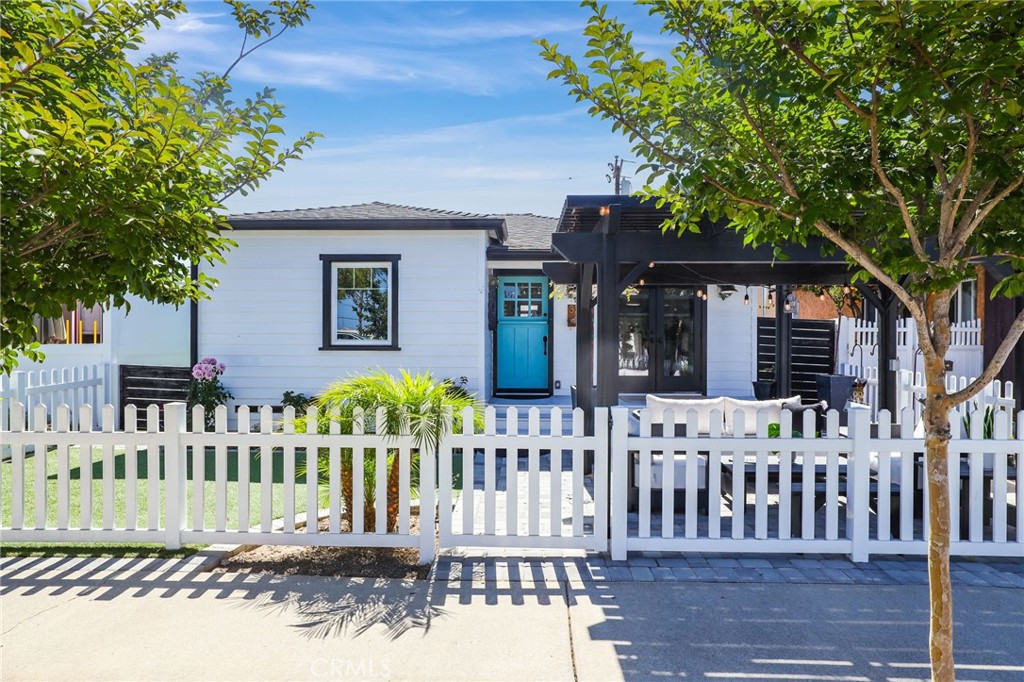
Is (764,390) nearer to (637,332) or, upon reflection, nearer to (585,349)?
(637,332)

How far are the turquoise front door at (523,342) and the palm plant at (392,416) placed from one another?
781cm

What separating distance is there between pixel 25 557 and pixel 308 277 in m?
6.17

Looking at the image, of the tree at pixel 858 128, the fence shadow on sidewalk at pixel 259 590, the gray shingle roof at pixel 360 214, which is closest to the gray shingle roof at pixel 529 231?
the gray shingle roof at pixel 360 214

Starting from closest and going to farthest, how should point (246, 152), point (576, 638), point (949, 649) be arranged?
point (949, 649)
point (246, 152)
point (576, 638)

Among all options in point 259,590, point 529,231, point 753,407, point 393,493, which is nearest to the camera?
point 259,590

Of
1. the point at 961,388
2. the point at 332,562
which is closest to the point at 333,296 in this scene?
the point at 332,562

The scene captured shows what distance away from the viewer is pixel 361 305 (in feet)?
33.9

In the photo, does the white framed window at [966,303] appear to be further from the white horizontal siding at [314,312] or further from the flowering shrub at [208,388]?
the flowering shrub at [208,388]

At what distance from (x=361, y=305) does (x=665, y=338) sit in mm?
5769

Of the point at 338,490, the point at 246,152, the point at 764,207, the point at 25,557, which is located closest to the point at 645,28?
the point at 764,207

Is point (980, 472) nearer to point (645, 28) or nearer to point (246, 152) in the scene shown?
point (645, 28)

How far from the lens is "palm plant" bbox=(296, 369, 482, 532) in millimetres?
4637

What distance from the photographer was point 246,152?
3.22 metres

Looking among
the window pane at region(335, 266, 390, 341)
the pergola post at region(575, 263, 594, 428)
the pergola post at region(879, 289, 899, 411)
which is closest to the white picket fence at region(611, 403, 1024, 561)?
the pergola post at region(575, 263, 594, 428)
